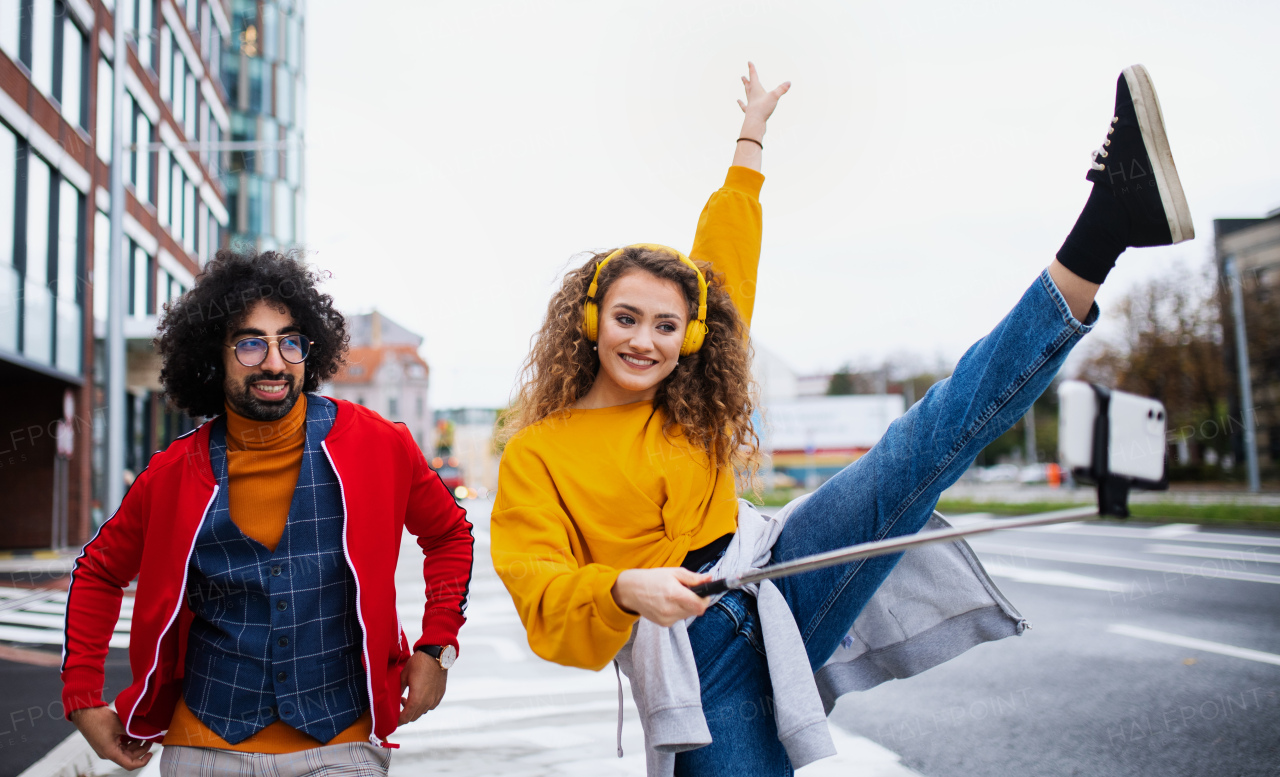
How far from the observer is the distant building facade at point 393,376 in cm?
6431

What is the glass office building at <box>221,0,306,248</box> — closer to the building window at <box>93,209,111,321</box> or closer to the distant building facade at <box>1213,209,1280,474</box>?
the building window at <box>93,209,111,321</box>

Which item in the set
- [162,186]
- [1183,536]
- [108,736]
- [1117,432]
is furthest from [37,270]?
[1183,536]

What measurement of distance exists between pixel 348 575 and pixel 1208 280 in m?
37.9

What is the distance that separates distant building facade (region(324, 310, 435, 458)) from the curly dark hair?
58.5m

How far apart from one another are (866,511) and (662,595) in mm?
530

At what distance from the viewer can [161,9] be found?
23.1m

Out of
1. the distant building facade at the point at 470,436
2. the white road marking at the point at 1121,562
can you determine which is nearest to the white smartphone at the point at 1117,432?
the white road marking at the point at 1121,562

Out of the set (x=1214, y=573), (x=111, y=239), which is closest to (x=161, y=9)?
(x=111, y=239)

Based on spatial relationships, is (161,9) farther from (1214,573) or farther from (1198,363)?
(1198,363)

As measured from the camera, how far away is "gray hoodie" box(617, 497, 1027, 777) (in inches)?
72.3

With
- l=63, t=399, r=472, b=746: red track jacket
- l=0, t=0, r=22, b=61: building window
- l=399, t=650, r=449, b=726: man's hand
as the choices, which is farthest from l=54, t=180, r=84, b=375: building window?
l=399, t=650, r=449, b=726: man's hand

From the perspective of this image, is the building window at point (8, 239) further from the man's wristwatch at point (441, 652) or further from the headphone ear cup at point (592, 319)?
the headphone ear cup at point (592, 319)

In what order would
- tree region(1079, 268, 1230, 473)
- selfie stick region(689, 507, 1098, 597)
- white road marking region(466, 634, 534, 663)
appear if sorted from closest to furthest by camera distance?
selfie stick region(689, 507, 1098, 597) < white road marking region(466, 634, 534, 663) < tree region(1079, 268, 1230, 473)

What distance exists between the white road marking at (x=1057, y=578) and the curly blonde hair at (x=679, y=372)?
26.4 ft
